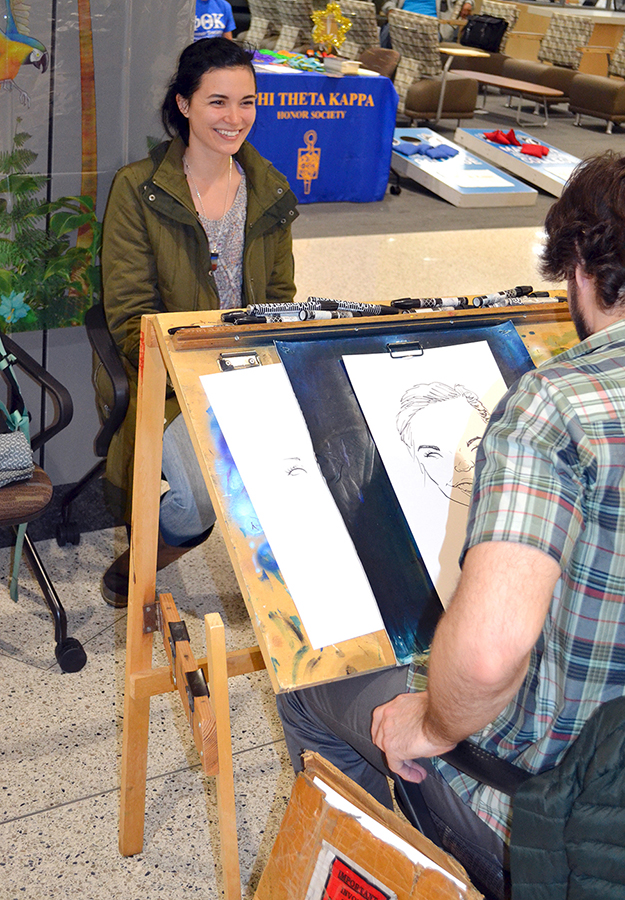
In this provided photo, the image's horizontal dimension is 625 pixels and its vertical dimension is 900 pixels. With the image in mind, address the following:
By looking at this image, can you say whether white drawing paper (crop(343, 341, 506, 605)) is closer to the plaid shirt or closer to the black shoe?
the plaid shirt

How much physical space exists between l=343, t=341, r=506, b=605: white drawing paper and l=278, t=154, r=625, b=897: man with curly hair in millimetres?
315

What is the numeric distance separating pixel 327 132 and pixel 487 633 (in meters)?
5.29

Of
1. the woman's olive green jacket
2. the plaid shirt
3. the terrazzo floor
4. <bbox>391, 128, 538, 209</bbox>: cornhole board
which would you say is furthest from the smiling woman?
<bbox>391, 128, 538, 209</bbox>: cornhole board

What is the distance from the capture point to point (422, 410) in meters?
1.50

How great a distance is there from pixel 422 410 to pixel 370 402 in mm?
107

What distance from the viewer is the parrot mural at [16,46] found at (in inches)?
82.1

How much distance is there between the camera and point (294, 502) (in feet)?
4.36

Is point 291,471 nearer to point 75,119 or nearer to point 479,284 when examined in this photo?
point 75,119

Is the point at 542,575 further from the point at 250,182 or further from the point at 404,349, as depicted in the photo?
the point at 250,182

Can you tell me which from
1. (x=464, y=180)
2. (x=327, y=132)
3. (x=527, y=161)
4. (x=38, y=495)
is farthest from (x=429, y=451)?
(x=527, y=161)

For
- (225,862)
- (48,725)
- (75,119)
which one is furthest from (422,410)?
(75,119)

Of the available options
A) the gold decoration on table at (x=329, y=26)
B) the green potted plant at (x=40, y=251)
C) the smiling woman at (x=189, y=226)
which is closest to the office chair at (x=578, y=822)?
the smiling woman at (x=189, y=226)

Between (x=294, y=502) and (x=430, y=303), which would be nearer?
(x=294, y=502)

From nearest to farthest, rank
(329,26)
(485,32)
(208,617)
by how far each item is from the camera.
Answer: (208,617), (329,26), (485,32)
